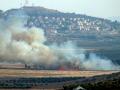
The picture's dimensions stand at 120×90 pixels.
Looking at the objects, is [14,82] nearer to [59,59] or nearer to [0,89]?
[0,89]

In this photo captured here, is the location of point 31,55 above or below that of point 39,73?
above

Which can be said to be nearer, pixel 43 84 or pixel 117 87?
pixel 117 87

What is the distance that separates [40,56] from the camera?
18275cm

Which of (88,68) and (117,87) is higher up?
(117,87)

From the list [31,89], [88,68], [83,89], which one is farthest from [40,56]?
[83,89]

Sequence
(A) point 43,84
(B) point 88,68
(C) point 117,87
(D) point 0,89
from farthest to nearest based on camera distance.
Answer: (B) point 88,68, (A) point 43,84, (D) point 0,89, (C) point 117,87

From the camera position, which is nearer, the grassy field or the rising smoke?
the grassy field

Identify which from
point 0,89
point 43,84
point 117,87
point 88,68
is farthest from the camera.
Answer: point 88,68

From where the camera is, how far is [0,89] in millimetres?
117125

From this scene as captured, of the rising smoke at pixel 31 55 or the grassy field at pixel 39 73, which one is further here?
the rising smoke at pixel 31 55

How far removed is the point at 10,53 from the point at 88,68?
30761 millimetres

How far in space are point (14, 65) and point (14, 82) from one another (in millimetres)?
46687

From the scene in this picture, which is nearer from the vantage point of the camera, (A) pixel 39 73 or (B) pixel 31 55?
(A) pixel 39 73

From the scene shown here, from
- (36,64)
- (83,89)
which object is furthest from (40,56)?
(83,89)
